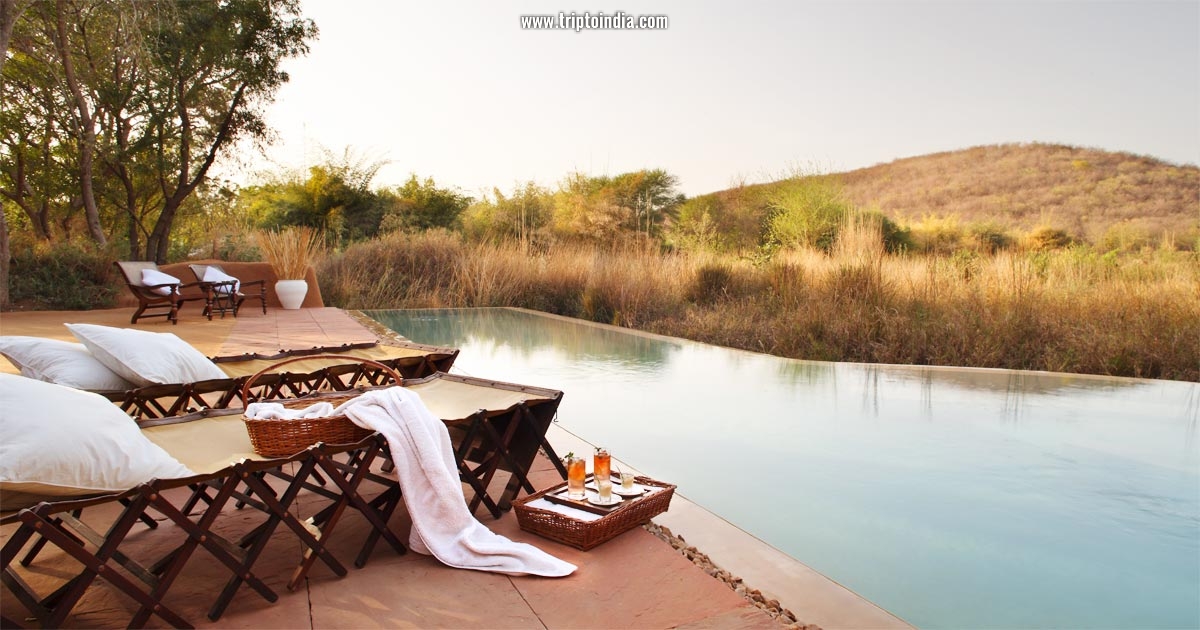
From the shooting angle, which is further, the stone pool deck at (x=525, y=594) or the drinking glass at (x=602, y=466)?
the drinking glass at (x=602, y=466)

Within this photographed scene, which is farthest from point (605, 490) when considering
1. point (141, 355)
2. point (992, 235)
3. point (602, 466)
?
point (992, 235)

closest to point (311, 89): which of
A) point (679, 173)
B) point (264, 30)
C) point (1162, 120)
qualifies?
point (264, 30)

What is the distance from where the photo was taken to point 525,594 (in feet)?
5.91

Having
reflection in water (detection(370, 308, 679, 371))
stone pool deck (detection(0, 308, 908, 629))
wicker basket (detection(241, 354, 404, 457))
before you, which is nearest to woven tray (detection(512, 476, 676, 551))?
stone pool deck (detection(0, 308, 908, 629))

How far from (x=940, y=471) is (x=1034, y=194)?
25.4m

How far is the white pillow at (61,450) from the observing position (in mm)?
1426

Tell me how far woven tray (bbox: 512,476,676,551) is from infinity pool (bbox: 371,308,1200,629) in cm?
47

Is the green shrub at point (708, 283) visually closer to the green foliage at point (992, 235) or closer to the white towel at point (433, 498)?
the white towel at point (433, 498)

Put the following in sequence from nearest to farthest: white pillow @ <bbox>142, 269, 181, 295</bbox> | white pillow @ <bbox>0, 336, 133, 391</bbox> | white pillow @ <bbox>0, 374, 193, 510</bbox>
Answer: white pillow @ <bbox>0, 374, 193, 510</bbox>, white pillow @ <bbox>0, 336, 133, 391</bbox>, white pillow @ <bbox>142, 269, 181, 295</bbox>

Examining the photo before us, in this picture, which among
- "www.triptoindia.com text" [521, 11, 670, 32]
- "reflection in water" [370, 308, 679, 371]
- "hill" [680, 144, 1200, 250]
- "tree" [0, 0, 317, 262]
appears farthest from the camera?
"hill" [680, 144, 1200, 250]

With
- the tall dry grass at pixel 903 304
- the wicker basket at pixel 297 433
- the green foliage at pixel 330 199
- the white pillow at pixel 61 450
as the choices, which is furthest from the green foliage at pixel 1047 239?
the white pillow at pixel 61 450

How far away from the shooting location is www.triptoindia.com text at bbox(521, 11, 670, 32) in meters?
7.84

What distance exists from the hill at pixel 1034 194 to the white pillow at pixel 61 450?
51.5 ft

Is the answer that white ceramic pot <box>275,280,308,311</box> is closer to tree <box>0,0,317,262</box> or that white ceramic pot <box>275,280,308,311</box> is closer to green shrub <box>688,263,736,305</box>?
tree <box>0,0,317,262</box>
